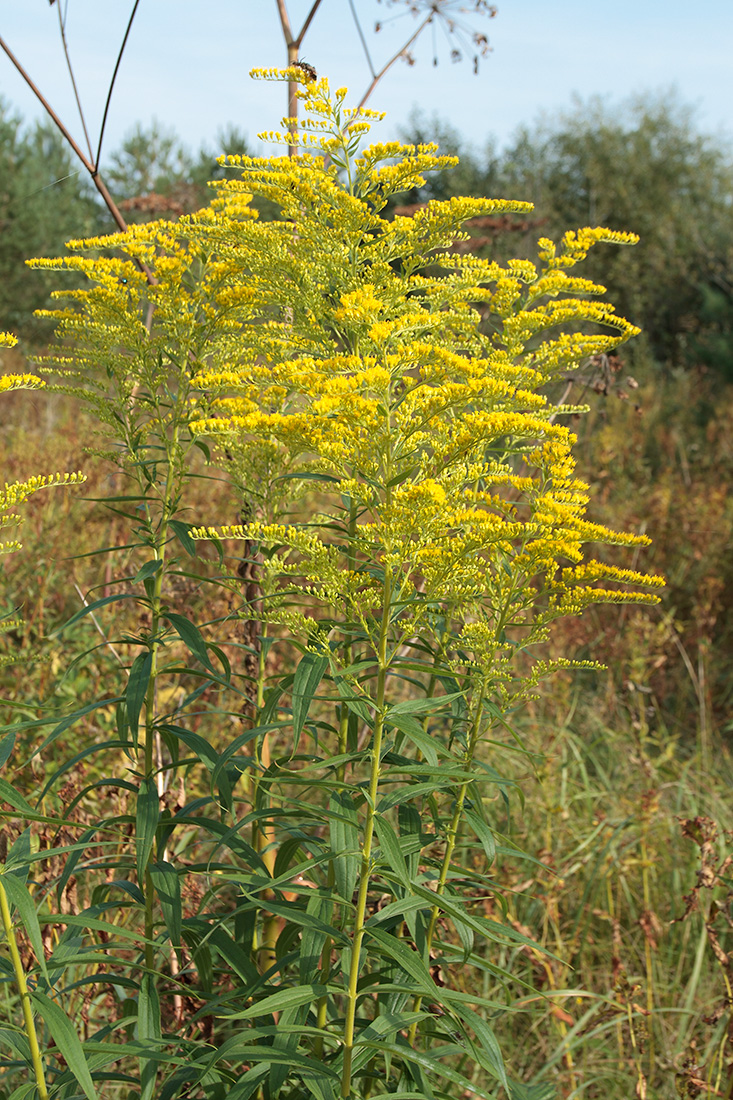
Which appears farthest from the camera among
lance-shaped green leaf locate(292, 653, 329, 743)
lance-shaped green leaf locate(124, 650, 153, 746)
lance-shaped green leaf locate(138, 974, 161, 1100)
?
lance-shaped green leaf locate(124, 650, 153, 746)

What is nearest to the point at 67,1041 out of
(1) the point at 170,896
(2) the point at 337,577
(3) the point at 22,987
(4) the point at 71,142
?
(3) the point at 22,987

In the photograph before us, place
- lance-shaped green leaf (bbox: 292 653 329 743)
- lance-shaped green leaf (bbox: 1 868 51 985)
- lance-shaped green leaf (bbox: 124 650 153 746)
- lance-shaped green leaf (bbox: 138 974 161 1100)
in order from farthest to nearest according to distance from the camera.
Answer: lance-shaped green leaf (bbox: 124 650 153 746)
lance-shaped green leaf (bbox: 138 974 161 1100)
lance-shaped green leaf (bbox: 292 653 329 743)
lance-shaped green leaf (bbox: 1 868 51 985)

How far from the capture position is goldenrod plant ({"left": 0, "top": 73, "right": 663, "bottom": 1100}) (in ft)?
5.50

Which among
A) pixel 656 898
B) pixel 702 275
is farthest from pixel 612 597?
pixel 702 275

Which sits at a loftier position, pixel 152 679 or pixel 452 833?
pixel 152 679

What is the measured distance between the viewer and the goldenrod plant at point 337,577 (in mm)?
1677

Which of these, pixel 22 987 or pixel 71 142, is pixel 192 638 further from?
pixel 71 142

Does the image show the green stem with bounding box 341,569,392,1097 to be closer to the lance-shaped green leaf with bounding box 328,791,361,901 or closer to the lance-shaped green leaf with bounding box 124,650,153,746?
the lance-shaped green leaf with bounding box 328,791,361,901

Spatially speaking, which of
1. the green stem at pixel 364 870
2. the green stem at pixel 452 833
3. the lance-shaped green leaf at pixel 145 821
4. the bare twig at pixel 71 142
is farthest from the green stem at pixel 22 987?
the bare twig at pixel 71 142

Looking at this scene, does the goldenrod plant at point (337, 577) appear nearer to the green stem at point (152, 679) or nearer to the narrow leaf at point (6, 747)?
the green stem at point (152, 679)

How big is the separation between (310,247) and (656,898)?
3189 mm

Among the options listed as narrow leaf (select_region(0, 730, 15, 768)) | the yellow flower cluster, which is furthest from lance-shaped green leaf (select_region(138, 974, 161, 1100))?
the yellow flower cluster

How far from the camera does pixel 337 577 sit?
5.70 ft

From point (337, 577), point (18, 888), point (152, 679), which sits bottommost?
point (18, 888)
